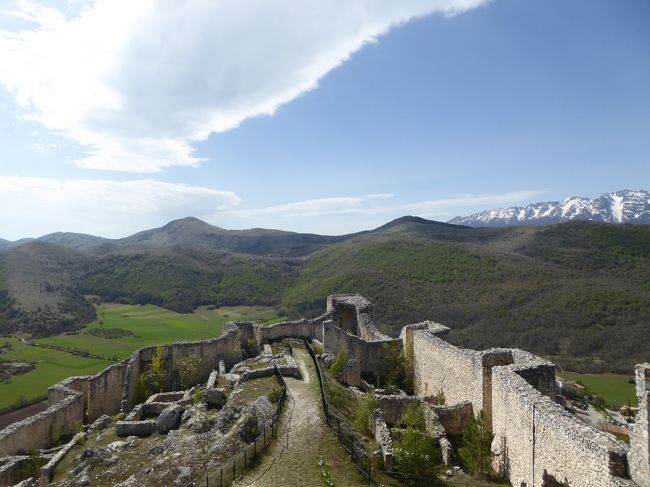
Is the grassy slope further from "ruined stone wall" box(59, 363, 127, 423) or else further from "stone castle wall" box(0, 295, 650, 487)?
"ruined stone wall" box(59, 363, 127, 423)

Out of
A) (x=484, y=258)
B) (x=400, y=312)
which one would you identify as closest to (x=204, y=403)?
(x=400, y=312)

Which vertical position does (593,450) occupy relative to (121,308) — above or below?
above

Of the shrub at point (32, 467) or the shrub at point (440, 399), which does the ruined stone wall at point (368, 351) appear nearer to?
the shrub at point (440, 399)

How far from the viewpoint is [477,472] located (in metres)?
15.8

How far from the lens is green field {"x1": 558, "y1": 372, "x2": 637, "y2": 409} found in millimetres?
51719

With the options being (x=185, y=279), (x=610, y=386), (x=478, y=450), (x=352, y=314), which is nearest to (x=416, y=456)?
(x=478, y=450)

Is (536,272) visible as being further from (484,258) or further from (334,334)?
(334,334)

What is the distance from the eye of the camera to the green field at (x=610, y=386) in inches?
Answer: 2036

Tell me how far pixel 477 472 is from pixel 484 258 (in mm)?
79607

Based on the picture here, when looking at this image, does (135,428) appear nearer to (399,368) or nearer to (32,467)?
(32,467)

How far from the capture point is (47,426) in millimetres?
21391

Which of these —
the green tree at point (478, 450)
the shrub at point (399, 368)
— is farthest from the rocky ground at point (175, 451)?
Answer: the shrub at point (399, 368)

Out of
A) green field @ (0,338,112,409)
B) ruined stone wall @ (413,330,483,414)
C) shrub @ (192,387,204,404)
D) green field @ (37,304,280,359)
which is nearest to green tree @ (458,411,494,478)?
ruined stone wall @ (413,330,483,414)

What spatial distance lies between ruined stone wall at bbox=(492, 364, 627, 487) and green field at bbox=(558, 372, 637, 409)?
4472 centimetres
